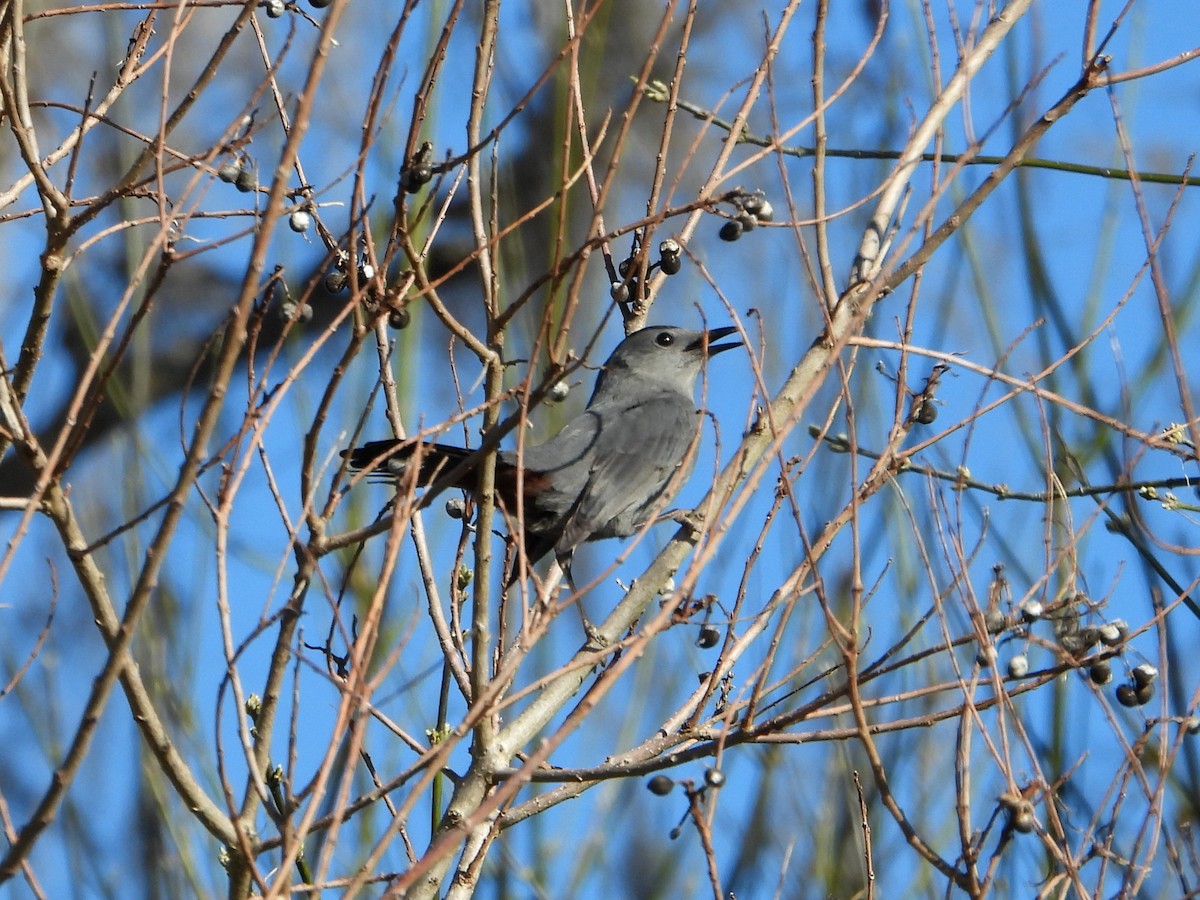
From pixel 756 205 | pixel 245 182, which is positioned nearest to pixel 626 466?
pixel 756 205

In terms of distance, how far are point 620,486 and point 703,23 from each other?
5.85 m

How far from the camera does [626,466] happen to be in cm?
495

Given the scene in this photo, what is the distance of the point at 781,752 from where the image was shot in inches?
220

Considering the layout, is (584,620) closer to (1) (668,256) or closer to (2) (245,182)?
(1) (668,256)

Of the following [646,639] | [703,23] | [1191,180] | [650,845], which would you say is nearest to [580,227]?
[703,23]

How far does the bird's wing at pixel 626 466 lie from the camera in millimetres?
4676

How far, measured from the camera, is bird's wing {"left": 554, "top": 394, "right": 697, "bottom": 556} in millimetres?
4676

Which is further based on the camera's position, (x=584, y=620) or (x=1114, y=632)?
(x=584, y=620)

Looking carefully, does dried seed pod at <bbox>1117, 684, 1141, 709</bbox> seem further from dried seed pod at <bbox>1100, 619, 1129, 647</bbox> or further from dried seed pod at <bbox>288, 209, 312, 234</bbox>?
dried seed pod at <bbox>288, 209, 312, 234</bbox>

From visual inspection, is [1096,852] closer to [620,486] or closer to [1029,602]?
[1029,602]

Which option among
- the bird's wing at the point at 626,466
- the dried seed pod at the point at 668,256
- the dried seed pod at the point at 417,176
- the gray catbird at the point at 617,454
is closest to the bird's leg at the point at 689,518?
the gray catbird at the point at 617,454

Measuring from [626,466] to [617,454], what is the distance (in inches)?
2.4

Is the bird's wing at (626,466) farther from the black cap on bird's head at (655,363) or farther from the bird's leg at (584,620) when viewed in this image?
the black cap on bird's head at (655,363)

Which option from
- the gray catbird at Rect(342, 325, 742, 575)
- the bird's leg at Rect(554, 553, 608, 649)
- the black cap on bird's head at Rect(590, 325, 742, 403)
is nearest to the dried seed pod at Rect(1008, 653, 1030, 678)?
the bird's leg at Rect(554, 553, 608, 649)
